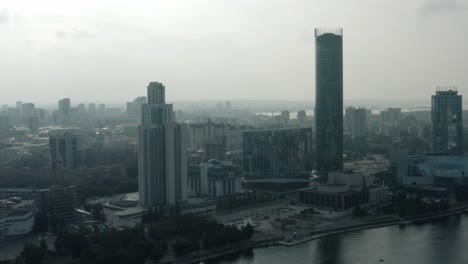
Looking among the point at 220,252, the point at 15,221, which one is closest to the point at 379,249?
the point at 220,252

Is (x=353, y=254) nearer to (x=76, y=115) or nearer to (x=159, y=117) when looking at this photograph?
(x=159, y=117)

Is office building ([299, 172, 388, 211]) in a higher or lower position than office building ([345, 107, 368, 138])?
lower

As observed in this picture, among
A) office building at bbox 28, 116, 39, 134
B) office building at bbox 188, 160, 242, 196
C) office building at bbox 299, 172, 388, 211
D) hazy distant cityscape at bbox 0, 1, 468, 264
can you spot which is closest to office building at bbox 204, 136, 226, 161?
hazy distant cityscape at bbox 0, 1, 468, 264

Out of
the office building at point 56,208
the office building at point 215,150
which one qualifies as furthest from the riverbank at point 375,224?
the office building at point 215,150

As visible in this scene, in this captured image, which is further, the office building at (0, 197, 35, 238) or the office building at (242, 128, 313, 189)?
the office building at (242, 128, 313, 189)

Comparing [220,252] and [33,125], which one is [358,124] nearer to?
[33,125]

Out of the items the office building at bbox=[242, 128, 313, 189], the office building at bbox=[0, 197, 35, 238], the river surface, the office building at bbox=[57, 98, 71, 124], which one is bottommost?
the river surface

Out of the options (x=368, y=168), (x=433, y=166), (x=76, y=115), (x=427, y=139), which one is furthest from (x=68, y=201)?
(x=76, y=115)

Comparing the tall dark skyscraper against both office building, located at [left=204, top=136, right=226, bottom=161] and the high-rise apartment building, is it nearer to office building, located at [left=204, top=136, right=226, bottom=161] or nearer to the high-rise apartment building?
office building, located at [left=204, top=136, right=226, bottom=161]
